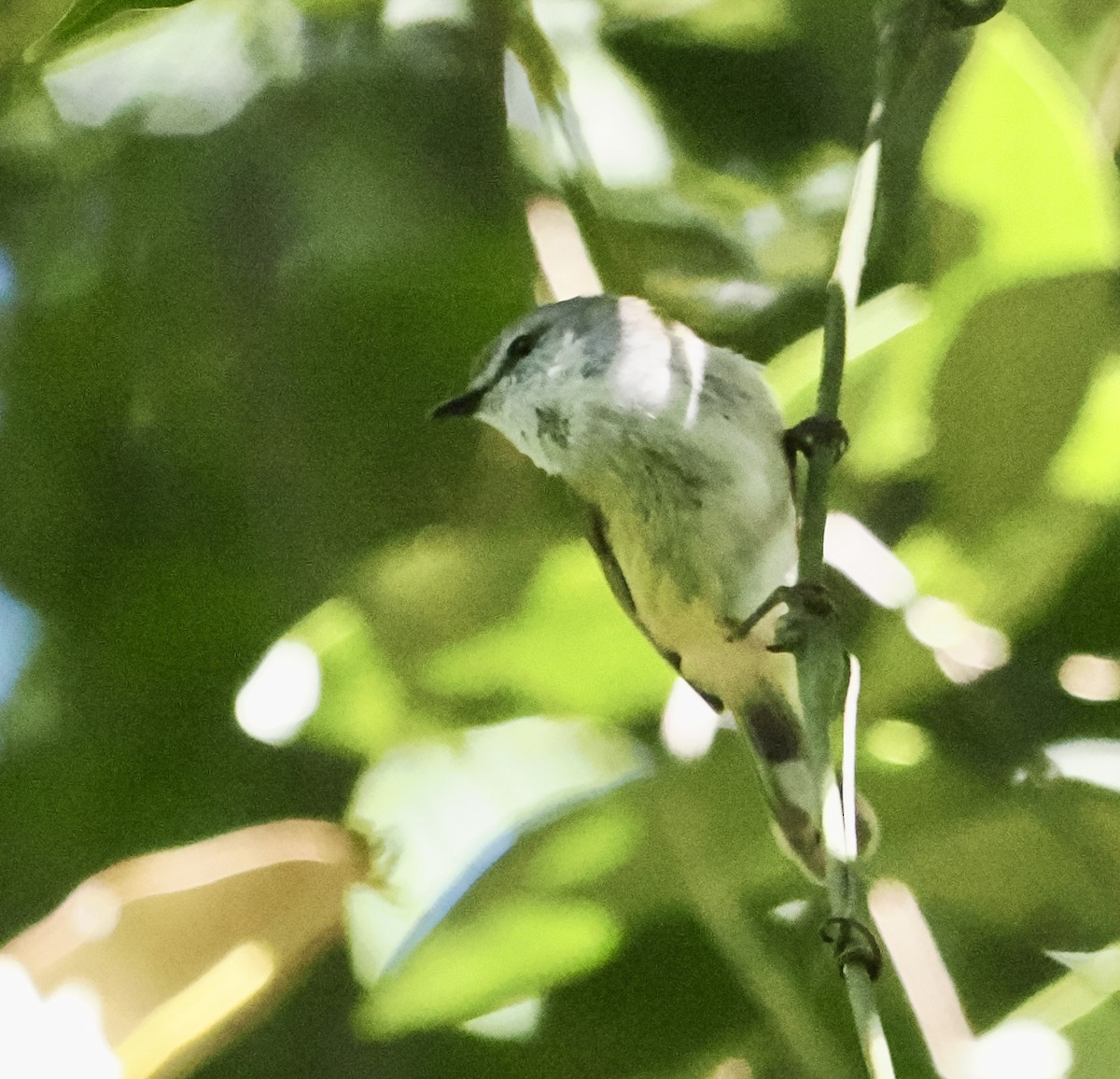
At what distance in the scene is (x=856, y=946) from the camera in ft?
1.32

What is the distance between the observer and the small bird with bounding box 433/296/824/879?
621 mm

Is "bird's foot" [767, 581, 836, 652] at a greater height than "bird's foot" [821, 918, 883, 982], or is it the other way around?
"bird's foot" [767, 581, 836, 652]

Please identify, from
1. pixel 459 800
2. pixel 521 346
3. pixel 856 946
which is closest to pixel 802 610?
pixel 856 946

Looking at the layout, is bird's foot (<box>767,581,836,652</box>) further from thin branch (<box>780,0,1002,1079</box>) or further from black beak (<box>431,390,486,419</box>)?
black beak (<box>431,390,486,419</box>)

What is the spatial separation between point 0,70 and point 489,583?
49 cm

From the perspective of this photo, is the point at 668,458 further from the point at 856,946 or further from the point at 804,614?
the point at 856,946

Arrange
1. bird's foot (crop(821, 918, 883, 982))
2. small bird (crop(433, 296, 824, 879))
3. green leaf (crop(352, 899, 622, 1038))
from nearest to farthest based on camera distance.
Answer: bird's foot (crop(821, 918, 883, 982)), small bird (crop(433, 296, 824, 879)), green leaf (crop(352, 899, 622, 1038))

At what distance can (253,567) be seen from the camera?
80cm

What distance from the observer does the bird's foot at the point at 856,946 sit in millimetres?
400

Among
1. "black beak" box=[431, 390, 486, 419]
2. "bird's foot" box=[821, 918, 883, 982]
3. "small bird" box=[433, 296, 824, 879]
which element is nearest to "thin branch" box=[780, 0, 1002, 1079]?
"bird's foot" box=[821, 918, 883, 982]

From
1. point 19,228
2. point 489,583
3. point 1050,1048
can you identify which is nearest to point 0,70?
point 19,228

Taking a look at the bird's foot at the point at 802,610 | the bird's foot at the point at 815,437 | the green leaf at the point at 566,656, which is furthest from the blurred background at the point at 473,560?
the bird's foot at the point at 802,610

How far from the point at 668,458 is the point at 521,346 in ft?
0.37

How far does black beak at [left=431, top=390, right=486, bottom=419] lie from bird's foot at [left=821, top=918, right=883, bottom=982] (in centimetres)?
36
